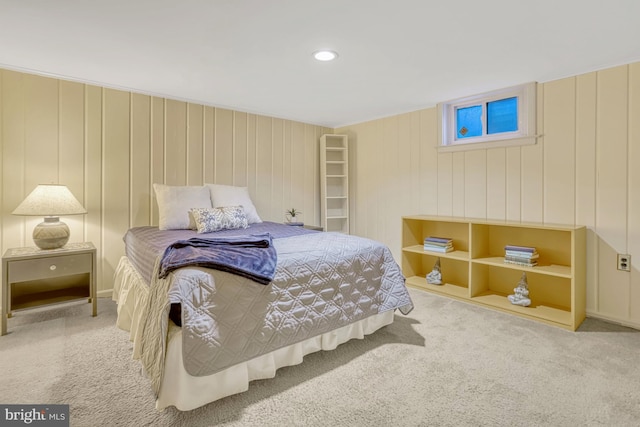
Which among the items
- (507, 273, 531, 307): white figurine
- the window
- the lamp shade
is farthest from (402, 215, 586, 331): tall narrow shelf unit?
the lamp shade

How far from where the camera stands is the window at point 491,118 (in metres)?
2.97

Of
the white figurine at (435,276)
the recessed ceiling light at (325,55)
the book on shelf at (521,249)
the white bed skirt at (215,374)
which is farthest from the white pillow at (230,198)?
the book on shelf at (521,249)

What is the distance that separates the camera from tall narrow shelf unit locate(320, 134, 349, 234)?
A: 4539 millimetres

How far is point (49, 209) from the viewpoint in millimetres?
2453

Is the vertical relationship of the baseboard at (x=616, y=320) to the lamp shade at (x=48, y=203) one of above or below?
below

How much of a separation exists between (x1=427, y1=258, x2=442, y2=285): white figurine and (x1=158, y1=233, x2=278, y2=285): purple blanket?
85.4 inches

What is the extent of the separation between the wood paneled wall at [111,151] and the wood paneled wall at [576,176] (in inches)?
86.0

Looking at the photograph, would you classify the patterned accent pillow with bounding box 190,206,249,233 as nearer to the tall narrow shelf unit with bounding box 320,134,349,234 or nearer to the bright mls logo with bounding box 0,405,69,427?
the bright mls logo with bounding box 0,405,69,427

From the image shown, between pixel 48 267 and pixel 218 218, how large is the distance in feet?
4.24

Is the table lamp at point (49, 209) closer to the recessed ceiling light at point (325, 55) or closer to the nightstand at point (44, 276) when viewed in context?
A: the nightstand at point (44, 276)

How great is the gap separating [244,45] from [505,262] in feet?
9.20

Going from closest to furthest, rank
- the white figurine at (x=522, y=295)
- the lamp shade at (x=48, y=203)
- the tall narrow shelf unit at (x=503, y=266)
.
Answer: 1. the lamp shade at (x=48, y=203)
2. the tall narrow shelf unit at (x=503, y=266)
3. the white figurine at (x=522, y=295)

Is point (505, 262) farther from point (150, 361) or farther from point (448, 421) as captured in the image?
point (150, 361)

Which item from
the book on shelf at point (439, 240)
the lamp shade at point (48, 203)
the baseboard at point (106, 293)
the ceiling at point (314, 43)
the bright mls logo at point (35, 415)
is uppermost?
the ceiling at point (314, 43)
